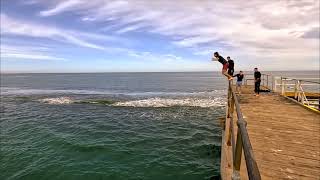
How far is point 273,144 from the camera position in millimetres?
8102

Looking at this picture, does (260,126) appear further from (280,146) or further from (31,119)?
(31,119)

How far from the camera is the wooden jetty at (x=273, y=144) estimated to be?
344 cm

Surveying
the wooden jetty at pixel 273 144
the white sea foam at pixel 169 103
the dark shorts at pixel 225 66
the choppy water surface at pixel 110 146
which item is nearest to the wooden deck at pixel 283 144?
the wooden jetty at pixel 273 144

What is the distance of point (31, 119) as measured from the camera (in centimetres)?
2344

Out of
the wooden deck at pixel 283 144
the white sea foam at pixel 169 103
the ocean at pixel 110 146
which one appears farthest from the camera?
the white sea foam at pixel 169 103

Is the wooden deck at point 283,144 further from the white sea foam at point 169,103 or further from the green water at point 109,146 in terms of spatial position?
the white sea foam at point 169,103

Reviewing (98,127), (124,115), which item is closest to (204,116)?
(124,115)

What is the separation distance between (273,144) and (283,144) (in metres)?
0.30

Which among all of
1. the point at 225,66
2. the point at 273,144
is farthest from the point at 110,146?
the point at 273,144

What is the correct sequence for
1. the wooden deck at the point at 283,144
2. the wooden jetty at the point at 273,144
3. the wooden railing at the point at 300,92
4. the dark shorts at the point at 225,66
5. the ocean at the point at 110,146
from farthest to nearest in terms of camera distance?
the wooden railing at the point at 300,92 < the dark shorts at the point at 225,66 < the ocean at the point at 110,146 < the wooden deck at the point at 283,144 < the wooden jetty at the point at 273,144

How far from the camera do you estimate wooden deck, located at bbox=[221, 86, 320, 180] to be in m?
6.27

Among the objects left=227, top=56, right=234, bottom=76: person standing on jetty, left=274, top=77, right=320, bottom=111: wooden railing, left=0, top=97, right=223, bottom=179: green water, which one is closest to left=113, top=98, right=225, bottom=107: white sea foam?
left=0, top=97, right=223, bottom=179: green water

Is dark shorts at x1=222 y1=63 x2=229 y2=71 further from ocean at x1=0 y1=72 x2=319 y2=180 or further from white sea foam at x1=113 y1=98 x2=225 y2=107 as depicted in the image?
white sea foam at x1=113 y1=98 x2=225 y2=107

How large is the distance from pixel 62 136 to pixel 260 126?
1238 cm
